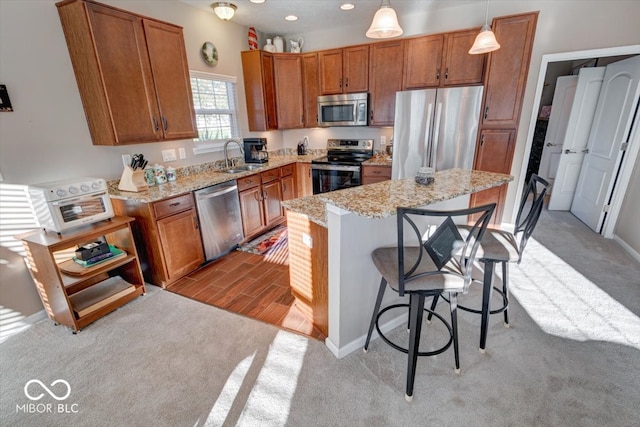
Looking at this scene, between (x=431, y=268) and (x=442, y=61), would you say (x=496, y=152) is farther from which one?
(x=431, y=268)

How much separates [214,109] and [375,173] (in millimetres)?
2294

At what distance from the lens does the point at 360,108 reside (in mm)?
4031

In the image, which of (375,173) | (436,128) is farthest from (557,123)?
(375,173)

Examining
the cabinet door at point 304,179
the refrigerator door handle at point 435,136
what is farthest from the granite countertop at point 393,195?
the cabinet door at point 304,179

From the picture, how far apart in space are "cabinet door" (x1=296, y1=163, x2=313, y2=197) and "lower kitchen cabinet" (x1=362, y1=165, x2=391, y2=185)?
88 centimetres

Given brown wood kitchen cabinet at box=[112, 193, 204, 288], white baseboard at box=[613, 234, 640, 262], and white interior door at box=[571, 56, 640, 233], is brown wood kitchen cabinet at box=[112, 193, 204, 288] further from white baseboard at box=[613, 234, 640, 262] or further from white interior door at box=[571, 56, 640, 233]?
white interior door at box=[571, 56, 640, 233]

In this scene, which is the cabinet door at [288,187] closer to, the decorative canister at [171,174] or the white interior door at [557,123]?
the decorative canister at [171,174]

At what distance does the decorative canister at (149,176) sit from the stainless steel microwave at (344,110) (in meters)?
2.43

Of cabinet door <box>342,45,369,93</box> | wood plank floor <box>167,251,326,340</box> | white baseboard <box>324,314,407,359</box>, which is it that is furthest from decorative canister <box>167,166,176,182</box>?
cabinet door <box>342,45,369,93</box>

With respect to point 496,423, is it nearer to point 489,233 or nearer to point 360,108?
point 489,233

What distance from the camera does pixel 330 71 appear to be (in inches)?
163

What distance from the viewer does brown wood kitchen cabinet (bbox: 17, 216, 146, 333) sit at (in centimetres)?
206

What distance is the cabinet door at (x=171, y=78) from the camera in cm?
267

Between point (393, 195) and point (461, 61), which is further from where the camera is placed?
point (461, 61)
